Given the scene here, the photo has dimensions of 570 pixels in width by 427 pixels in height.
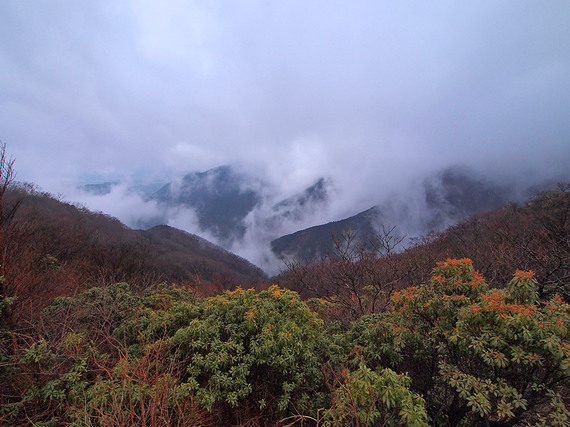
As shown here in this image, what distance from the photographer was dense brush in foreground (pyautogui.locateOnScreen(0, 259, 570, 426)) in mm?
3377

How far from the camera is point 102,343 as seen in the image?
6.20 meters

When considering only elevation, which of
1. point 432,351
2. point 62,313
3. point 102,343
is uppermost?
point 62,313

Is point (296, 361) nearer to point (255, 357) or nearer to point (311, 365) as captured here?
point (311, 365)

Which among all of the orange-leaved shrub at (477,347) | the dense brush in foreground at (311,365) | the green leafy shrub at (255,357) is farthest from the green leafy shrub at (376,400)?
the green leafy shrub at (255,357)

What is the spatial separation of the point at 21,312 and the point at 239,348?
191 inches

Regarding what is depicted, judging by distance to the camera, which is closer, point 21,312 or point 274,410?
point 274,410

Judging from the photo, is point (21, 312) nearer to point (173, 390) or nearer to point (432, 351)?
point (173, 390)

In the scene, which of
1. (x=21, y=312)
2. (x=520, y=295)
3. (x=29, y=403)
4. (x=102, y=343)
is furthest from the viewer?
(x=102, y=343)

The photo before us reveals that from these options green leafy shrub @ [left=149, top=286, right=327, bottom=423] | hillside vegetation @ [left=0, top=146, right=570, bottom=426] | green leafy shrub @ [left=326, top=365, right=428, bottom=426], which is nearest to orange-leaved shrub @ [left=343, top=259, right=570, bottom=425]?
hillside vegetation @ [left=0, top=146, right=570, bottom=426]

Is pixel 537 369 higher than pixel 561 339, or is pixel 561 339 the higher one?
pixel 561 339

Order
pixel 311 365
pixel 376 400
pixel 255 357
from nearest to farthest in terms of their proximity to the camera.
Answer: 1. pixel 376 400
2. pixel 255 357
3. pixel 311 365

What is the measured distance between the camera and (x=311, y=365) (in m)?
5.25

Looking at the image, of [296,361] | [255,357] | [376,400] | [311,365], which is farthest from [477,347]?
[255,357]

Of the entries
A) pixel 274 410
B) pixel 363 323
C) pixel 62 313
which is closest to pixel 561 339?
pixel 363 323
